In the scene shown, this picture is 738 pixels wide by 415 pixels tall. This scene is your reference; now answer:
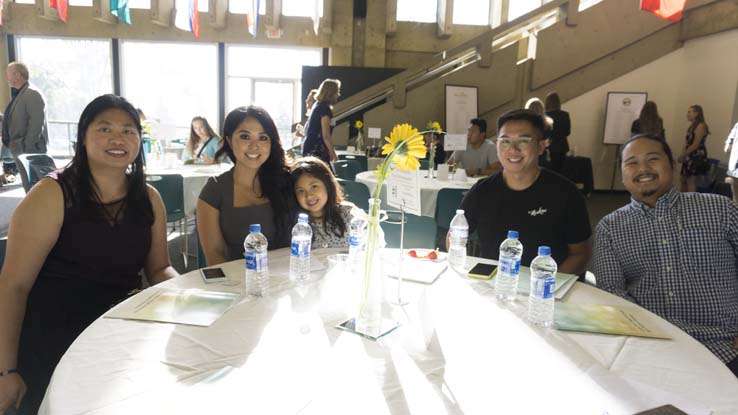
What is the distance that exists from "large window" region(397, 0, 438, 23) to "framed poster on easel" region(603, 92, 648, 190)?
Answer: 4.03m

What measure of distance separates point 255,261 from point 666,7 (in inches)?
244

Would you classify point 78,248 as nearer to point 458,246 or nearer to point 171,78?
point 458,246

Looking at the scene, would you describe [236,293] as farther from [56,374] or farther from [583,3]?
[583,3]

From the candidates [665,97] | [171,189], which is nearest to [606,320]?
[171,189]

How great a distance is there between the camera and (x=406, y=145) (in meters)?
1.20

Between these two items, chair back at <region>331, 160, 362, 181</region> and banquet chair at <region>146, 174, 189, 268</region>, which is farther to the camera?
chair back at <region>331, 160, 362, 181</region>

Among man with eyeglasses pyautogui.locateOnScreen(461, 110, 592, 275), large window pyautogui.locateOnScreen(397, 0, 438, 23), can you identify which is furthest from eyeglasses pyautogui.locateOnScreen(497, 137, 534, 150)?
large window pyautogui.locateOnScreen(397, 0, 438, 23)

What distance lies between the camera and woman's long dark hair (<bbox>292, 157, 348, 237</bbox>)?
2.24 m

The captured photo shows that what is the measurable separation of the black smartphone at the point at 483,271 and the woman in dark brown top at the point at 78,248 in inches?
46.6

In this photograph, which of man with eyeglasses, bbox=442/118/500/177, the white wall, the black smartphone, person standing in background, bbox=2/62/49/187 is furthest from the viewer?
the white wall

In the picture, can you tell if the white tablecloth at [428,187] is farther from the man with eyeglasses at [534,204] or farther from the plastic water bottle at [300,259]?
the plastic water bottle at [300,259]

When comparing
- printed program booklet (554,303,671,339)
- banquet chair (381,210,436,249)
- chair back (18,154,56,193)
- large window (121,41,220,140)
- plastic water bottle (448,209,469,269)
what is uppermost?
large window (121,41,220,140)

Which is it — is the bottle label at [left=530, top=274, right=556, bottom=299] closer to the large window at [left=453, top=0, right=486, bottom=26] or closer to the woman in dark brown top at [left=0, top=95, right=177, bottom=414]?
the woman in dark brown top at [left=0, top=95, right=177, bottom=414]

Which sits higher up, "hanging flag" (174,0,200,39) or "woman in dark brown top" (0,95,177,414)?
"hanging flag" (174,0,200,39)
